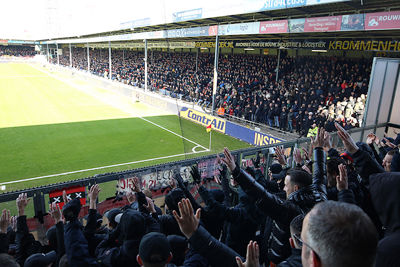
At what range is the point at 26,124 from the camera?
60.3 feet

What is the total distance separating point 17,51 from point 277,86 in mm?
100866

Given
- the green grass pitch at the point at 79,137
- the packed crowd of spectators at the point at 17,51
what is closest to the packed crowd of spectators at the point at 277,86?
the green grass pitch at the point at 79,137

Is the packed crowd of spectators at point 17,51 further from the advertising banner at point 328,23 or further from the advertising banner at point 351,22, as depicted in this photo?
the advertising banner at point 351,22

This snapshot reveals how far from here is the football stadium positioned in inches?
70.0

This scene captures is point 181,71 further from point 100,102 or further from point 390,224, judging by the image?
point 100,102

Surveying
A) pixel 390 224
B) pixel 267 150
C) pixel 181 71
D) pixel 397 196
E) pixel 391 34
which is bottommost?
pixel 267 150

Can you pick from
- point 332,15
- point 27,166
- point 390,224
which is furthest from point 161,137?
point 390,224

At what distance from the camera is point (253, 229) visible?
2.94 metres

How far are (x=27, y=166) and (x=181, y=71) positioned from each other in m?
9.54

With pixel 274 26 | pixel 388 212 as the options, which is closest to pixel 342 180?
pixel 388 212

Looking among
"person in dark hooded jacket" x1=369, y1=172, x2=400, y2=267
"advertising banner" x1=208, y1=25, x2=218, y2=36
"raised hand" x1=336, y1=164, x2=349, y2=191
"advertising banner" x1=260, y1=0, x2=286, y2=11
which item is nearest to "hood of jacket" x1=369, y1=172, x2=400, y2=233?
"person in dark hooded jacket" x1=369, y1=172, x2=400, y2=267

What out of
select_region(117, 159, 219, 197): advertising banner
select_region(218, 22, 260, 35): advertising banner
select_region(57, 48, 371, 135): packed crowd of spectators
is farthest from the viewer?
select_region(218, 22, 260, 35): advertising banner

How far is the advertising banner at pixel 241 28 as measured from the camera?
591 inches

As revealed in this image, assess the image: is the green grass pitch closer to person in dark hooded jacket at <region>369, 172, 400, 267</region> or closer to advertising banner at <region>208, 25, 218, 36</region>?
person in dark hooded jacket at <region>369, 172, 400, 267</region>
